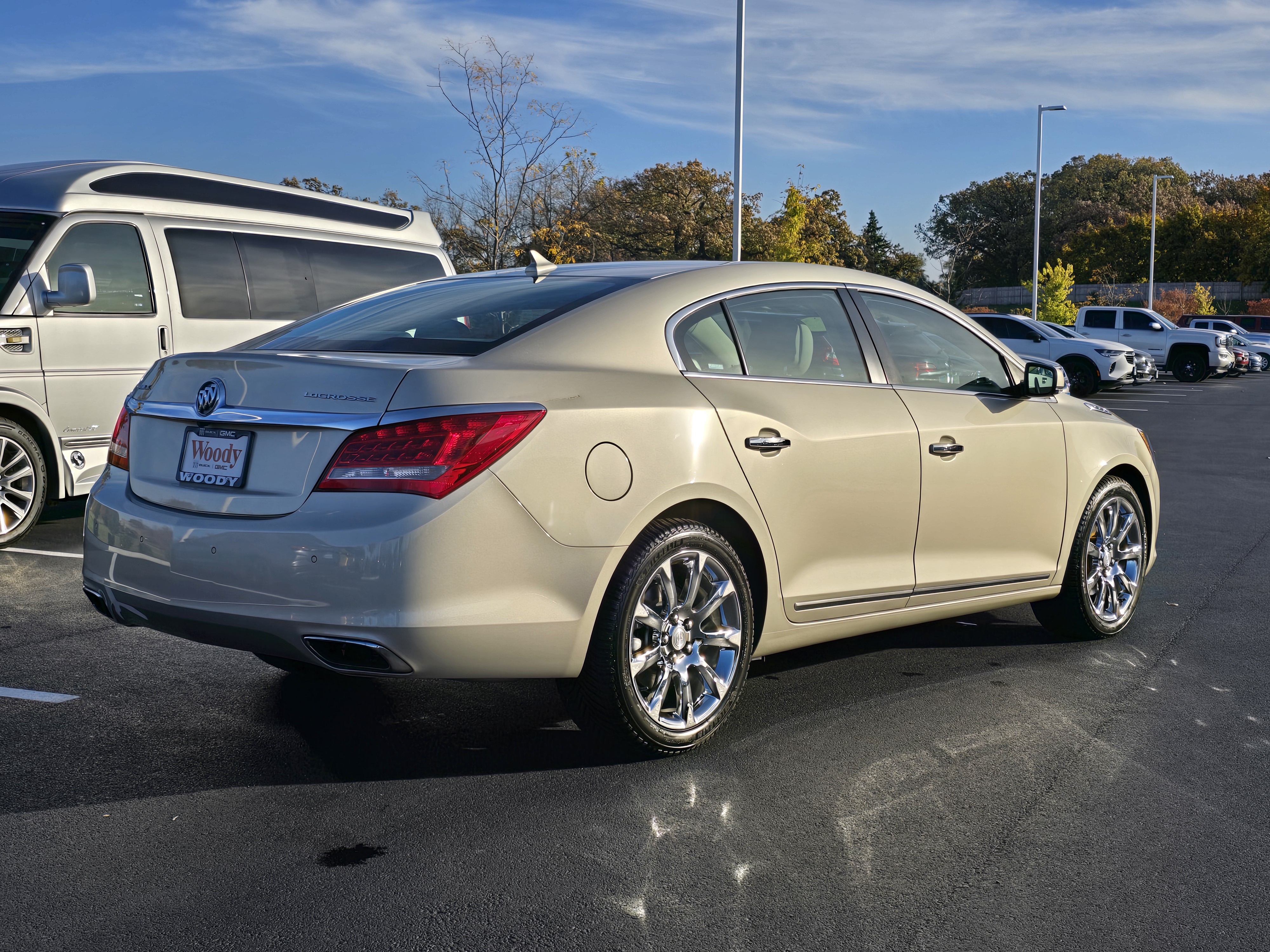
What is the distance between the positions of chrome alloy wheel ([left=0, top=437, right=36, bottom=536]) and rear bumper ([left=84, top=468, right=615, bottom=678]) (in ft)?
15.1

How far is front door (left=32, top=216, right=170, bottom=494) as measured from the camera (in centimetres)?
791

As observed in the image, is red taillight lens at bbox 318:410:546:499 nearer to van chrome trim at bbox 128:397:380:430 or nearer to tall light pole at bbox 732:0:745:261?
van chrome trim at bbox 128:397:380:430

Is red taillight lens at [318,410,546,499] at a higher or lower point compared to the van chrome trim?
lower

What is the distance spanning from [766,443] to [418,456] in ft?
4.12

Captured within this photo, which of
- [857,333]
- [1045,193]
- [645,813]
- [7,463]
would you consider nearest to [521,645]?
[645,813]

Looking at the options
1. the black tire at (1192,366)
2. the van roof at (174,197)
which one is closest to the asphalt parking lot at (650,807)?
the van roof at (174,197)

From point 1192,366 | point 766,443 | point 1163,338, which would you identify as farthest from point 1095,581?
point 1192,366

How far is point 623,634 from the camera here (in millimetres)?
3773

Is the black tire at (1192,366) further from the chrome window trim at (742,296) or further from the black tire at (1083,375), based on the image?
the chrome window trim at (742,296)

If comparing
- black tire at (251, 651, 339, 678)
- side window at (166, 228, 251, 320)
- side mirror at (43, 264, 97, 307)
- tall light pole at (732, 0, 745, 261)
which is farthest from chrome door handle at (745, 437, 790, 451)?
tall light pole at (732, 0, 745, 261)

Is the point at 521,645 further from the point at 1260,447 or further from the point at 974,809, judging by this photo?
the point at 1260,447

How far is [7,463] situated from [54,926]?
18.6 ft

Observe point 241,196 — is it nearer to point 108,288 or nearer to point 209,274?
point 209,274

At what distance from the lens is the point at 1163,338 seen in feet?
110
